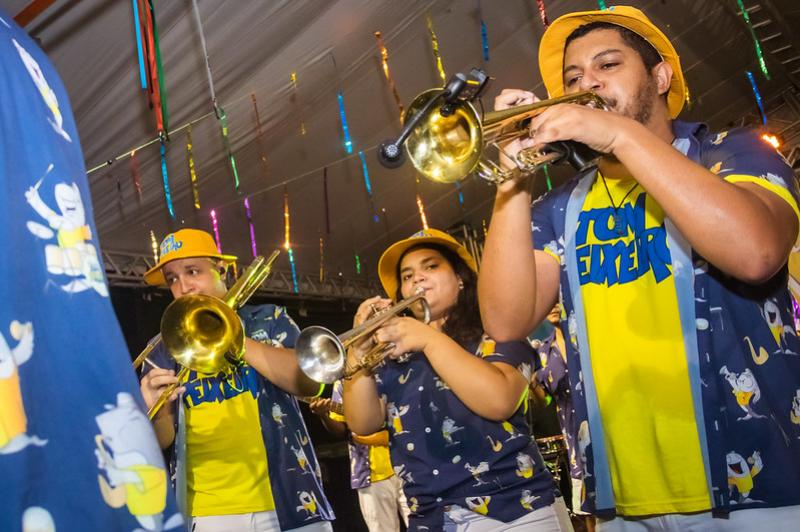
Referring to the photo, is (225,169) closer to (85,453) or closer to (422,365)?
(422,365)

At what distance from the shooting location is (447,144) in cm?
198

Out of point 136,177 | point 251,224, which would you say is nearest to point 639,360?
point 136,177

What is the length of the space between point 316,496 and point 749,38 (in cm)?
774

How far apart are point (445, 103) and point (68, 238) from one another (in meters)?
1.11

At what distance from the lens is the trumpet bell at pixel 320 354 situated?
272 cm

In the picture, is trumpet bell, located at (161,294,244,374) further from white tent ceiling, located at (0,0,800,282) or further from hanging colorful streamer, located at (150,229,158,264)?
hanging colorful streamer, located at (150,229,158,264)

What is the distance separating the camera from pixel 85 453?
812 millimetres

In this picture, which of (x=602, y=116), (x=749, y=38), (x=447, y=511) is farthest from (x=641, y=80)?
(x=749, y=38)

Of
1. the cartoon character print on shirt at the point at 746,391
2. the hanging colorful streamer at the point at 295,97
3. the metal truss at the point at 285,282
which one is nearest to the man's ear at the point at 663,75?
the cartoon character print on shirt at the point at 746,391

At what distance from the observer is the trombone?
9.73ft

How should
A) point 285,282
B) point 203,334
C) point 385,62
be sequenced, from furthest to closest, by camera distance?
1. point 285,282
2. point 385,62
3. point 203,334

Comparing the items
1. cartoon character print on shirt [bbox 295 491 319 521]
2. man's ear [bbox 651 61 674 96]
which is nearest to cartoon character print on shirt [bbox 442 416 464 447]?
cartoon character print on shirt [bbox 295 491 319 521]

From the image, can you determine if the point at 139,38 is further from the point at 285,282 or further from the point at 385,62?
the point at 285,282

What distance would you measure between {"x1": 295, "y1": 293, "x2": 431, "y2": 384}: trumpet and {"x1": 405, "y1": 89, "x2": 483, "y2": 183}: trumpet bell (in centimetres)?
95
